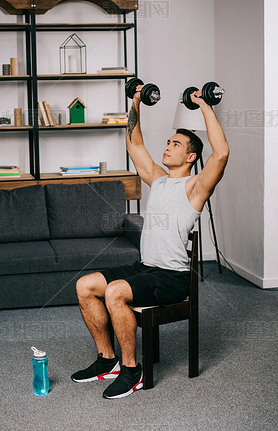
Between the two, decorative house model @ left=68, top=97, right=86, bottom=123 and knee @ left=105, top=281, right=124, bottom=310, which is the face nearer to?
knee @ left=105, top=281, right=124, bottom=310

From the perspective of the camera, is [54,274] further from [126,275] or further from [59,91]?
[59,91]

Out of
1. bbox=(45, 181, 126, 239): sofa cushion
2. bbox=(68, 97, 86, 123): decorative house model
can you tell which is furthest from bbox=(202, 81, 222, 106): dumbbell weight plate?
bbox=(68, 97, 86, 123): decorative house model

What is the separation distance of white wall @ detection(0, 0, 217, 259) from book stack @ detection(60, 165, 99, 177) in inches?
9.3

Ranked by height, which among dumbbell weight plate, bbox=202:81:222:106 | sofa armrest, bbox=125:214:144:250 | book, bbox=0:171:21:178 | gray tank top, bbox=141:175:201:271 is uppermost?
dumbbell weight plate, bbox=202:81:222:106

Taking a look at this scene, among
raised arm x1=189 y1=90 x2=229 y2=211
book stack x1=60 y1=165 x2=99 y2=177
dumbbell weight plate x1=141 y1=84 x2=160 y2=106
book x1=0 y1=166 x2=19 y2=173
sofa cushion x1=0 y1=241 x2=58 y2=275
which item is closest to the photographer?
raised arm x1=189 y1=90 x2=229 y2=211

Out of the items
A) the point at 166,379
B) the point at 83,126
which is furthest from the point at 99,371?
the point at 83,126

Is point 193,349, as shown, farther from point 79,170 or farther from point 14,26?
point 14,26

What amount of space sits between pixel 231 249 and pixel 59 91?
1.83m

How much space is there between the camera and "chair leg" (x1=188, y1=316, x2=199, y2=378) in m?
2.87

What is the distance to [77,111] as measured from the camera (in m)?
4.76

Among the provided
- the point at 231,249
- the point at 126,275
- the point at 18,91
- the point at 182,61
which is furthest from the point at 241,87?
the point at 126,275

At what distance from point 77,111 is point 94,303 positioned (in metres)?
2.27

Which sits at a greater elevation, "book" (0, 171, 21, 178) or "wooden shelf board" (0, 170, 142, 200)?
"book" (0, 171, 21, 178)

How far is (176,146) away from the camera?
→ 2.95 meters
